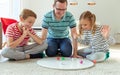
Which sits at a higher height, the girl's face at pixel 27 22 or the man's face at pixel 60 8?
the man's face at pixel 60 8

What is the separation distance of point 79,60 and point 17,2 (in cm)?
130

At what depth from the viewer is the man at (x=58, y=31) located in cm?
193

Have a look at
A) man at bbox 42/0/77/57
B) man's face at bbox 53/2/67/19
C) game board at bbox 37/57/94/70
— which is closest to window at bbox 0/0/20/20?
man at bbox 42/0/77/57

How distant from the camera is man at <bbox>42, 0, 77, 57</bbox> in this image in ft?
6.34

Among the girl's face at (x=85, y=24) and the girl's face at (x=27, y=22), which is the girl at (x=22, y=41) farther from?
the girl's face at (x=85, y=24)

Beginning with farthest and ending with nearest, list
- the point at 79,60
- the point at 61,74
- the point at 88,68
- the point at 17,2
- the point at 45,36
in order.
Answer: the point at 17,2
the point at 45,36
the point at 79,60
the point at 88,68
the point at 61,74

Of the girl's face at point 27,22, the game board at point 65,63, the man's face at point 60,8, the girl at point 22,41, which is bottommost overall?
the game board at point 65,63

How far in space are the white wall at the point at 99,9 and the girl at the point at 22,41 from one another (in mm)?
1036

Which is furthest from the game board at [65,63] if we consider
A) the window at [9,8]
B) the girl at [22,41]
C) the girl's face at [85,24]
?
the window at [9,8]

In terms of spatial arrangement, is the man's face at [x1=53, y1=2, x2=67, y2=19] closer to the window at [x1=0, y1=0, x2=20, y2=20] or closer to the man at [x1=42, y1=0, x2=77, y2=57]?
the man at [x1=42, y1=0, x2=77, y2=57]

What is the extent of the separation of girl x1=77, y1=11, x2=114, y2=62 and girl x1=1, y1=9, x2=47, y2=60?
0.32 m

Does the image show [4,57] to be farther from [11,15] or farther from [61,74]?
[11,15]

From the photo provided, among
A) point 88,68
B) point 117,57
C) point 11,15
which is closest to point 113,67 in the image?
point 88,68

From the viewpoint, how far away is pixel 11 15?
279cm
